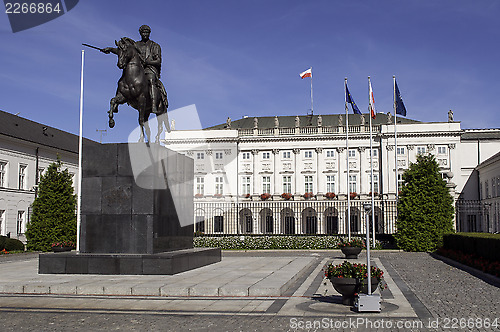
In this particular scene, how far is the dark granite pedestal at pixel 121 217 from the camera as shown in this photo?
1605cm

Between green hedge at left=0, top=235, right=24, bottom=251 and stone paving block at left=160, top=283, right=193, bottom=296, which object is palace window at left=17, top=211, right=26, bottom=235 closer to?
green hedge at left=0, top=235, right=24, bottom=251

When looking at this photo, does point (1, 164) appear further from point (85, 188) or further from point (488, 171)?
point (488, 171)

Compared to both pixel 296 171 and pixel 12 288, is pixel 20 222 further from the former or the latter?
pixel 296 171

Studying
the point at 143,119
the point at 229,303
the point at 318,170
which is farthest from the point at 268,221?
the point at 229,303

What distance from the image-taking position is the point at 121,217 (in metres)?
16.5

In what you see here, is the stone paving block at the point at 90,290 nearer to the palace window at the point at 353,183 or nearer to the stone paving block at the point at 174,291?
the stone paving block at the point at 174,291

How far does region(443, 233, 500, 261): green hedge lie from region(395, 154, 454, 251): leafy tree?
372cm

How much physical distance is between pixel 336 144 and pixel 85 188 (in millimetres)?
56343

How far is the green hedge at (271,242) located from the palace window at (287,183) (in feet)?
112

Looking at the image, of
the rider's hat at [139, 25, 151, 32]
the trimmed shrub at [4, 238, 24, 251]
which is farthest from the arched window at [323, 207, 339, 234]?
the rider's hat at [139, 25, 151, 32]

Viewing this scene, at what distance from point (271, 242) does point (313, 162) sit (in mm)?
35252

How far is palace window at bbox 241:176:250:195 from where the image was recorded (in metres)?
72.6

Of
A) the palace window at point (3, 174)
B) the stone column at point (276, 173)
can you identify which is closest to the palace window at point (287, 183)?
the stone column at point (276, 173)

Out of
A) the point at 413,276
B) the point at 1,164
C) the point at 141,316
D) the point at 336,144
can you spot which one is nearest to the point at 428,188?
the point at 413,276
